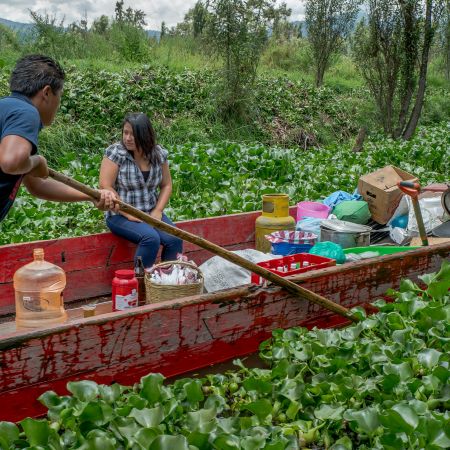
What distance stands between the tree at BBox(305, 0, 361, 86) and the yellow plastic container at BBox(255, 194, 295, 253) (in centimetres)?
1407

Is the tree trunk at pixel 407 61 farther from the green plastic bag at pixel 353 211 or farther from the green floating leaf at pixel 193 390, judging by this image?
A: the green floating leaf at pixel 193 390

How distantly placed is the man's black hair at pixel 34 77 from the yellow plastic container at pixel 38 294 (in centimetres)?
89

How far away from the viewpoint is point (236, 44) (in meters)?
11.6

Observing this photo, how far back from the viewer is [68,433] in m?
2.29

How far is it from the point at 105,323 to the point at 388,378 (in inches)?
44.8

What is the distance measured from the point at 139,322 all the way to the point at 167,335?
0.17 m

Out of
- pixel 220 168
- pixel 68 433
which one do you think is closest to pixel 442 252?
pixel 68 433

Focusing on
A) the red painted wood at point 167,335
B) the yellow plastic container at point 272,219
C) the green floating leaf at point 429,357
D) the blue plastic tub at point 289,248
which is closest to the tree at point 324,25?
the yellow plastic container at point 272,219

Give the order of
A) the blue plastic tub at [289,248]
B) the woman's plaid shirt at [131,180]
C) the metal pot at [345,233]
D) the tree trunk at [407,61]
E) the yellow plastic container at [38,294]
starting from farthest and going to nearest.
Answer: the tree trunk at [407,61] < the metal pot at [345,233] < the blue plastic tub at [289,248] < the woman's plaid shirt at [131,180] < the yellow plastic container at [38,294]

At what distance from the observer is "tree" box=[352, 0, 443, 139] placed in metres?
12.7

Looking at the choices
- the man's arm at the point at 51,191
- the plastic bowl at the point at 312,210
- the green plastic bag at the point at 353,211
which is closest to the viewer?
the man's arm at the point at 51,191

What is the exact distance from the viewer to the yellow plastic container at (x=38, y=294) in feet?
11.2

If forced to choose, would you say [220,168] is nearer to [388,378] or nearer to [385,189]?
[385,189]

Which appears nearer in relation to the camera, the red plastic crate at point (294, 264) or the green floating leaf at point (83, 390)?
the green floating leaf at point (83, 390)
